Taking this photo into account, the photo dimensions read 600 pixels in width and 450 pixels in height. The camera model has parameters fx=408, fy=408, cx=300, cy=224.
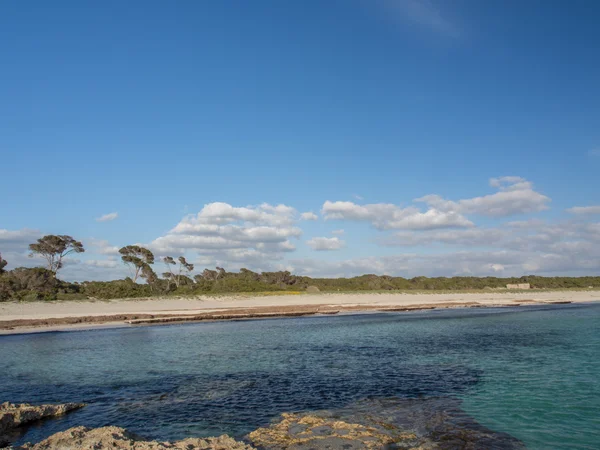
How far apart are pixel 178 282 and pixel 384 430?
9766cm

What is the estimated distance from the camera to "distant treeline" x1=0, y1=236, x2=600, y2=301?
6462 cm

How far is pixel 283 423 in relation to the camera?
1240cm

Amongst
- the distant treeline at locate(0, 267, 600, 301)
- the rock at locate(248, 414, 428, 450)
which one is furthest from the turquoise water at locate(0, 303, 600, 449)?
the distant treeline at locate(0, 267, 600, 301)

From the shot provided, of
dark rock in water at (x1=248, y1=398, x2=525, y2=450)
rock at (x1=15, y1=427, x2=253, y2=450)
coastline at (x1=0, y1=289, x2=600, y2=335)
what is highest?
rock at (x1=15, y1=427, x2=253, y2=450)

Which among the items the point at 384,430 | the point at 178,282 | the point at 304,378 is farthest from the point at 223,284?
the point at 384,430

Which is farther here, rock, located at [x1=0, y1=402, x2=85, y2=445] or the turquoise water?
the turquoise water

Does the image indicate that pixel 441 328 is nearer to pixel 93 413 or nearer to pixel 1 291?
pixel 93 413

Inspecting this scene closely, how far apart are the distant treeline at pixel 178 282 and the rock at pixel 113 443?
5919cm

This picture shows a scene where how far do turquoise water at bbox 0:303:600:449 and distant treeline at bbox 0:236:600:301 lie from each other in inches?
1354

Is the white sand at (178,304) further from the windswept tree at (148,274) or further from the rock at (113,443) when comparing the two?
the rock at (113,443)

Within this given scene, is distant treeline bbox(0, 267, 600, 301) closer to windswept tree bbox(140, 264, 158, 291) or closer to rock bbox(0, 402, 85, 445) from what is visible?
windswept tree bbox(140, 264, 158, 291)

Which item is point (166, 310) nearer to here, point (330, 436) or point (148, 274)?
point (148, 274)

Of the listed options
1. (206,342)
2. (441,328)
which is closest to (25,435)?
(206,342)

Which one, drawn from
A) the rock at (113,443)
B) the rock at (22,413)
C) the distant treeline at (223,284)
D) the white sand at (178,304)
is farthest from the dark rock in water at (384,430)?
the distant treeline at (223,284)
